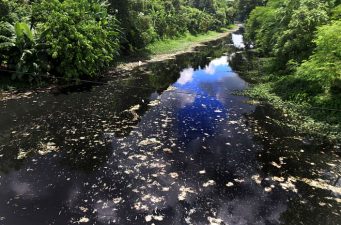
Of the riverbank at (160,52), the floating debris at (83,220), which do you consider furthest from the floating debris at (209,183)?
the riverbank at (160,52)

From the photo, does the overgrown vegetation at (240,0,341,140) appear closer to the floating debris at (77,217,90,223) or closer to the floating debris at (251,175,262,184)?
the floating debris at (251,175,262,184)

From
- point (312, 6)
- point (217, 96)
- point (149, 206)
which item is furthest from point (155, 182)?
point (312, 6)

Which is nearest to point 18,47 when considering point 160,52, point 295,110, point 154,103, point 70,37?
→ point 70,37

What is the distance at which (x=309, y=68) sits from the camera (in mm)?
20594

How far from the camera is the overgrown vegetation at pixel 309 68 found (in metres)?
19.3

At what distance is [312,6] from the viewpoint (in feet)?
86.2

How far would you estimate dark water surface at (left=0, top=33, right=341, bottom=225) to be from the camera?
1132cm

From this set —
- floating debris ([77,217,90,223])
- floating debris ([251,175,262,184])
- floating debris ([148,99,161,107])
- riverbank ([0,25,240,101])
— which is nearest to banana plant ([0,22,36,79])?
riverbank ([0,25,240,101])

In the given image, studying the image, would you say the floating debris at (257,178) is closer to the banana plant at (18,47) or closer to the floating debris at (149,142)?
the floating debris at (149,142)

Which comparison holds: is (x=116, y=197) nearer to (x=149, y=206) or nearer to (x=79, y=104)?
(x=149, y=206)

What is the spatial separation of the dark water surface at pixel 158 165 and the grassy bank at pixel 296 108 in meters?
1.15

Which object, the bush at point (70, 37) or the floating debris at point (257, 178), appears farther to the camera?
the bush at point (70, 37)

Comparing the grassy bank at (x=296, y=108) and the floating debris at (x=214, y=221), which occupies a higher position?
the floating debris at (x=214, y=221)

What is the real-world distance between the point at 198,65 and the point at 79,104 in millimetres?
20703
